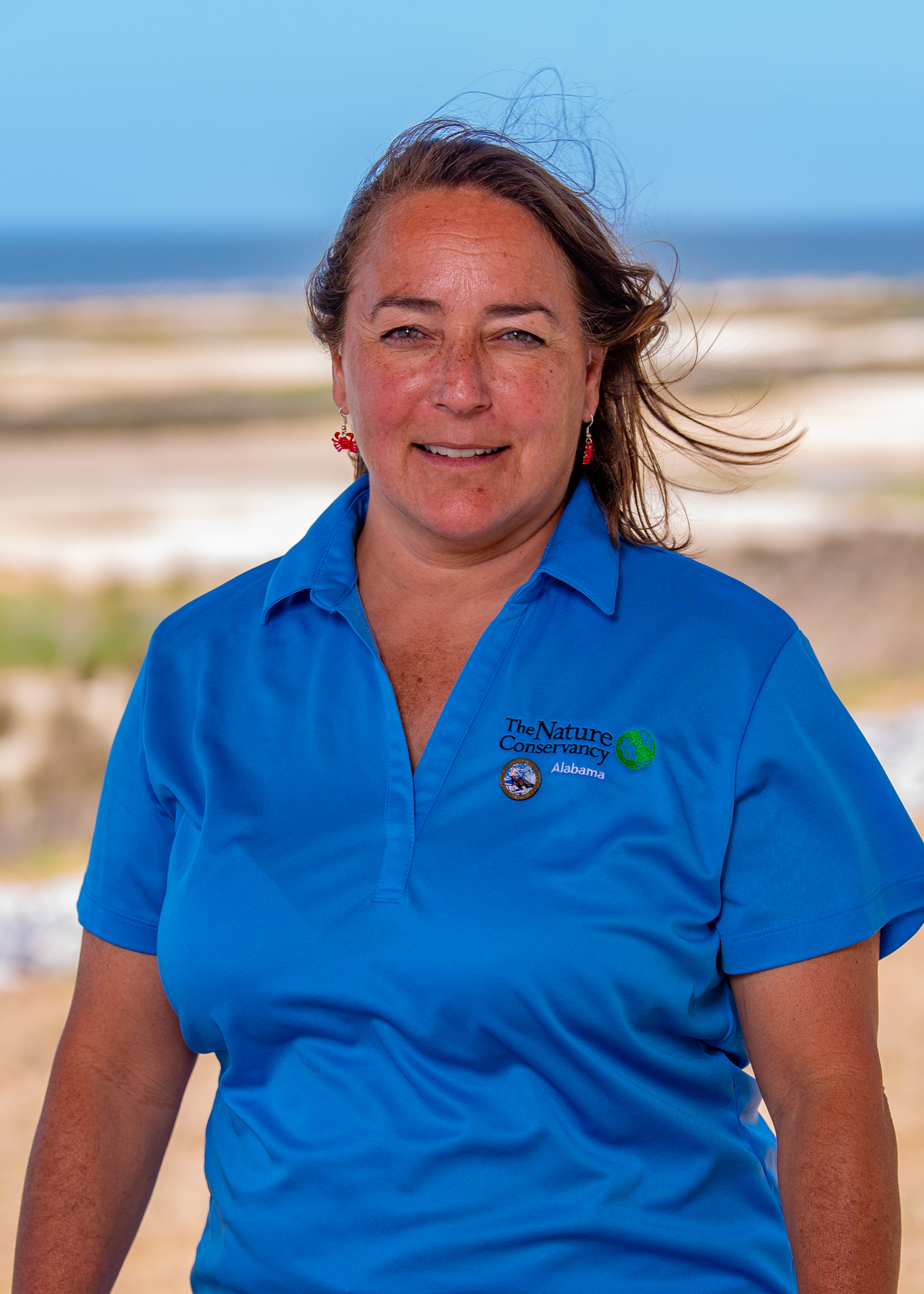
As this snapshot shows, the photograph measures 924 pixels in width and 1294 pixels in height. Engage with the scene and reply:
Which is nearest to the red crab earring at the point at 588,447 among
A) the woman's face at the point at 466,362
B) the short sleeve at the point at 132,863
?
the woman's face at the point at 466,362

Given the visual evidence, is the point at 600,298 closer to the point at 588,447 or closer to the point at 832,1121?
the point at 588,447

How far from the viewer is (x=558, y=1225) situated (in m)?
1.57

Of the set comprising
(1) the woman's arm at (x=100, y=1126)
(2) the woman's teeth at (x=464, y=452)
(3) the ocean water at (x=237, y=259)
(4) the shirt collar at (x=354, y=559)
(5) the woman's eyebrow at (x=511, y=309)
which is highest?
(3) the ocean water at (x=237, y=259)

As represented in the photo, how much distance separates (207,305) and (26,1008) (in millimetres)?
43615

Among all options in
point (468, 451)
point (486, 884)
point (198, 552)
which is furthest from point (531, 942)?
point (198, 552)

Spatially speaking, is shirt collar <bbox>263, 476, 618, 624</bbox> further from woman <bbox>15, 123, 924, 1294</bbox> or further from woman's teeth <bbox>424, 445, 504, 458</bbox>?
woman's teeth <bbox>424, 445, 504, 458</bbox>

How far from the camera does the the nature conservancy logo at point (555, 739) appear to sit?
1.68m

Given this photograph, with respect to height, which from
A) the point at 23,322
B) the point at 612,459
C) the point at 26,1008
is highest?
the point at 23,322

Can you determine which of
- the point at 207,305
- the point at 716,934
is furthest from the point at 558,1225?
the point at 207,305

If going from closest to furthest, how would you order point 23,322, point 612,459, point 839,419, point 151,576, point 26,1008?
point 612,459 < point 26,1008 < point 151,576 < point 839,419 < point 23,322

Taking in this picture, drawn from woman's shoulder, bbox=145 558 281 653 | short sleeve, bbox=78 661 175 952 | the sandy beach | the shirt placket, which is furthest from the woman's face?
short sleeve, bbox=78 661 175 952

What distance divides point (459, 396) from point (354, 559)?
1.16 ft

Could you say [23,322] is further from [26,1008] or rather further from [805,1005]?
[805,1005]

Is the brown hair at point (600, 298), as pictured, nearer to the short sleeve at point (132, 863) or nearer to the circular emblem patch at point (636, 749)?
the circular emblem patch at point (636, 749)
